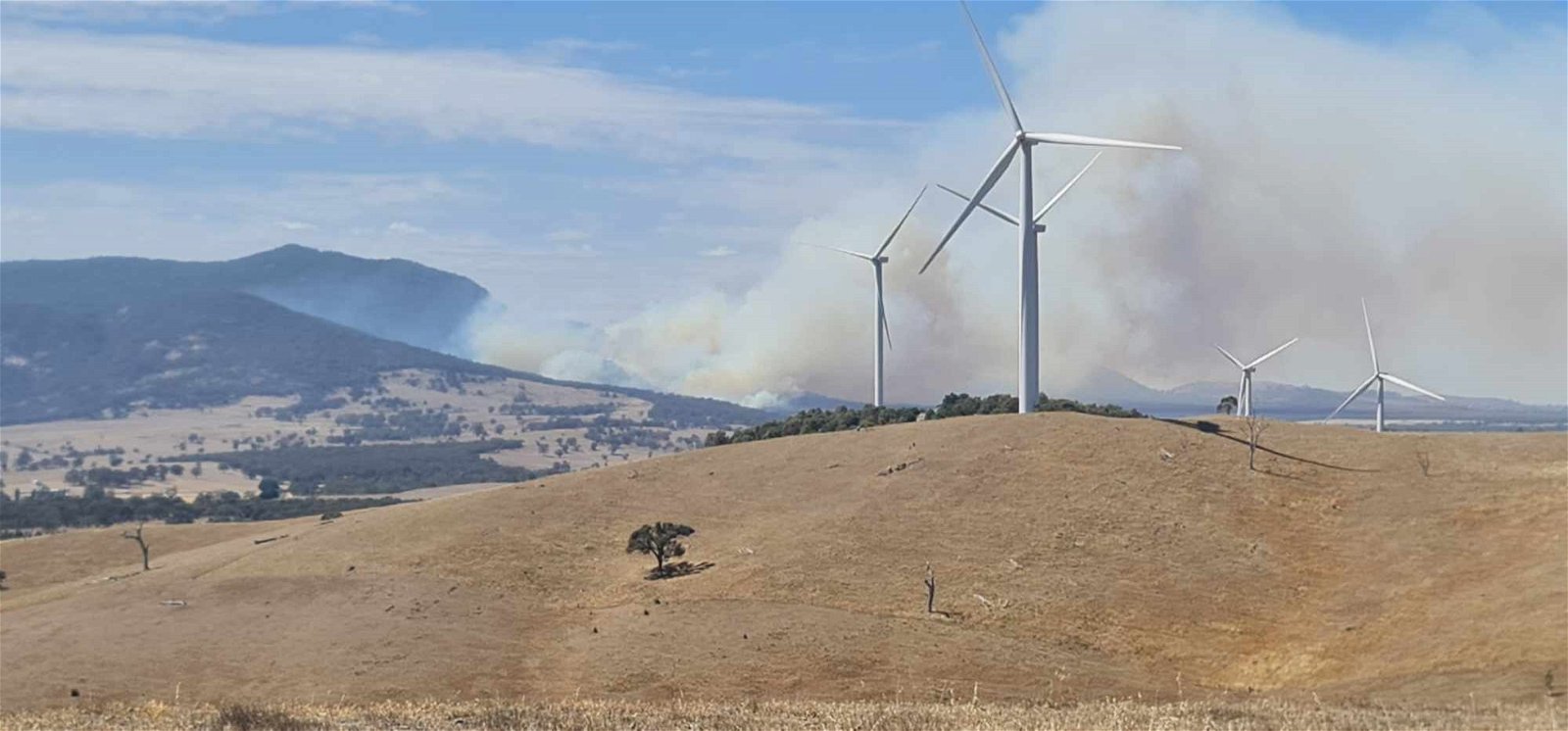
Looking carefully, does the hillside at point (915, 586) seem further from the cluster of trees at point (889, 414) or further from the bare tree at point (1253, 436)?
the cluster of trees at point (889, 414)

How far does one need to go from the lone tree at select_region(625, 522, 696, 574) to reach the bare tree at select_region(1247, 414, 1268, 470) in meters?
38.8

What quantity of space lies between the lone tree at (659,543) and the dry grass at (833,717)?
38.4 metres

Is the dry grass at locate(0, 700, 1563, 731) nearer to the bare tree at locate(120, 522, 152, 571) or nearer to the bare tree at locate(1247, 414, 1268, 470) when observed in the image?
the bare tree at locate(1247, 414, 1268, 470)

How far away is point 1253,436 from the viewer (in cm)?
11512

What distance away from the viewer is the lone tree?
9919 centimetres

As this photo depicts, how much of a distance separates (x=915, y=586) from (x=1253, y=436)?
3577 cm

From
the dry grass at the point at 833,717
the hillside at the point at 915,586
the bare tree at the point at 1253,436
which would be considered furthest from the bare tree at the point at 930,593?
the bare tree at the point at 1253,436

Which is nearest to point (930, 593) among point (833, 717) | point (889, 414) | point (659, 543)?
point (659, 543)

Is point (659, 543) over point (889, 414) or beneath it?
beneath

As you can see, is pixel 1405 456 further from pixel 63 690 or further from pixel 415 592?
pixel 63 690

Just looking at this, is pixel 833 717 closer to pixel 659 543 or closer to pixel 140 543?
pixel 659 543

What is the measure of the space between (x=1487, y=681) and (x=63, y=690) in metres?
61.4

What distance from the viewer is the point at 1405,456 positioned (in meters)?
112

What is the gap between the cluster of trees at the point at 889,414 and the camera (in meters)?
149
